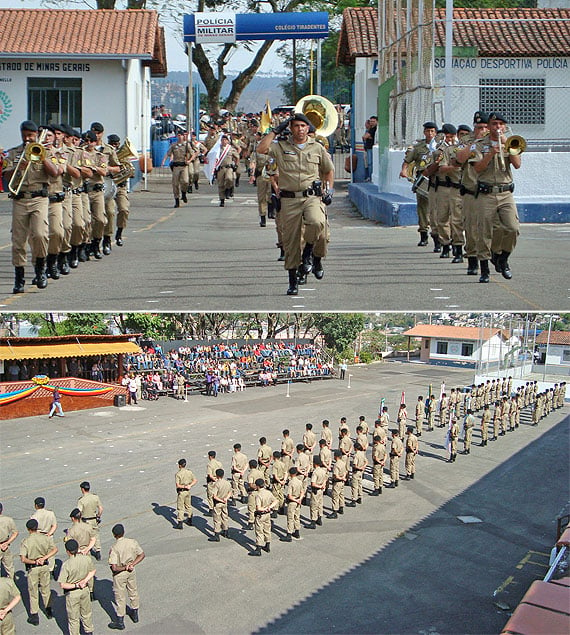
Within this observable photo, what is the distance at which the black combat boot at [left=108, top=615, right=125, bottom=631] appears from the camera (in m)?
9.15

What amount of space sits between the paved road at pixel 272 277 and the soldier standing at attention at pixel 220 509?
110 inches

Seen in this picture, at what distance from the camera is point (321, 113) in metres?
13.5

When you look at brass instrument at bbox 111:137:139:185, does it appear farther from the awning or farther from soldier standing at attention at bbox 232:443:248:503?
the awning

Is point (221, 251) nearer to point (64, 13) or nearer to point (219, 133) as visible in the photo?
point (219, 133)

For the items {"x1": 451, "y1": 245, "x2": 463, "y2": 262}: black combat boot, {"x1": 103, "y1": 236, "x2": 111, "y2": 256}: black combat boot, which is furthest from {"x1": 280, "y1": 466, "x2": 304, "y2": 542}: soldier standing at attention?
{"x1": 103, "y1": 236, "x2": 111, "y2": 256}: black combat boot

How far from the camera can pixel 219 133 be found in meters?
23.6

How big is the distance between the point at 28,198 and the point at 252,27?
20.9 meters

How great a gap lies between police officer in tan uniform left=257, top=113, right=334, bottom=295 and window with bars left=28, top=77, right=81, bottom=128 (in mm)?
20405

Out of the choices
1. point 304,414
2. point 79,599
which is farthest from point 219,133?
point 79,599

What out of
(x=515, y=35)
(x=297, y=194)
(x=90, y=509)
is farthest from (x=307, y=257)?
(x=515, y=35)

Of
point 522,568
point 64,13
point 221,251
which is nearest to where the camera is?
point 522,568

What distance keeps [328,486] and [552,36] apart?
19453 mm

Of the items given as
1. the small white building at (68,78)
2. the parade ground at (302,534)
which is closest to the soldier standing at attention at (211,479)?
the parade ground at (302,534)

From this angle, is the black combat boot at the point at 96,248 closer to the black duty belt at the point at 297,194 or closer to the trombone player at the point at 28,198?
the trombone player at the point at 28,198
